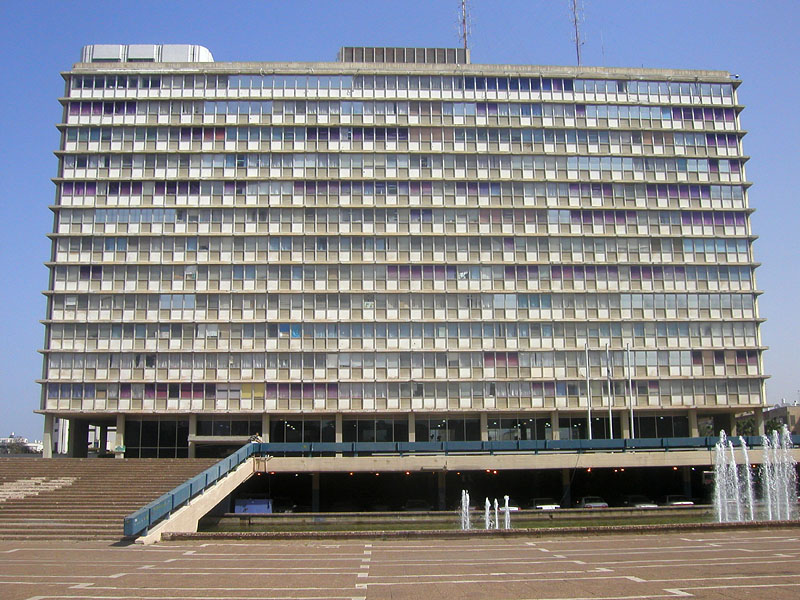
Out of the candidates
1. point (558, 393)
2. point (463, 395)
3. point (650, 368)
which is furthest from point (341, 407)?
point (650, 368)

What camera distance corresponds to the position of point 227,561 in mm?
27141

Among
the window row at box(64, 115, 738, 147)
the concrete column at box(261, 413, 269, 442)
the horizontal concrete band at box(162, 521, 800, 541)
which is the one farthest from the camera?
the window row at box(64, 115, 738, 147)

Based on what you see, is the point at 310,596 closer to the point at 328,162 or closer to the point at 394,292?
the point at 394,292

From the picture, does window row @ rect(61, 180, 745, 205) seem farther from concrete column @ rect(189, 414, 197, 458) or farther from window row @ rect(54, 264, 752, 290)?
concrete column @ rect(189, 414, 197, 458)

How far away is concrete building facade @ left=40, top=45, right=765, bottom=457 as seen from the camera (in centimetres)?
6756

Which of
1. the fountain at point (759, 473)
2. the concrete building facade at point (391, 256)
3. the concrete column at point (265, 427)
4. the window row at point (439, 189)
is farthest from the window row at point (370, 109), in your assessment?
the fountain at point (759, 473)

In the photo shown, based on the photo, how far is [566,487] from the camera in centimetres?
5919

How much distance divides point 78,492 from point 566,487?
3314cm

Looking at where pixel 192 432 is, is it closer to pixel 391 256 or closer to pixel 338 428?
pixel 338 428

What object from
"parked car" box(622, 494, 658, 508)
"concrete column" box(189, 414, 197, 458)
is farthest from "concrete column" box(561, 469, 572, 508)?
"concrete column" box(189, 414, 197, 458)

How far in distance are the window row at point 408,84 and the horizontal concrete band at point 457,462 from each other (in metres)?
33.7

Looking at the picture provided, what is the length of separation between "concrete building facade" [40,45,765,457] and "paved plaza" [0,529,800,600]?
34392 millimetres

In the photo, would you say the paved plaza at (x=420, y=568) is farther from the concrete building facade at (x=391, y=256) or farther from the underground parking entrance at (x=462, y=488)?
the concrete building facade at (x=391, y=256)

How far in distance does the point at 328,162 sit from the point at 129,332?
71.9 feet
